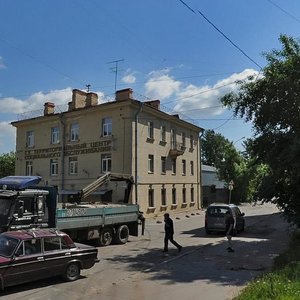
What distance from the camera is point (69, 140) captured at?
38531 mm

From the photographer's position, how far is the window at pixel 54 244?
11.3 m

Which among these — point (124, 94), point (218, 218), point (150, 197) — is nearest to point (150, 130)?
point (124, 94)

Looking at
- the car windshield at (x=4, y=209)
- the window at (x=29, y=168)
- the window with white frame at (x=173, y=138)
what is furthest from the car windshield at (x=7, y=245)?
the window at (x=29, y=168)

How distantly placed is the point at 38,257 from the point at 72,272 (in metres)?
1.25

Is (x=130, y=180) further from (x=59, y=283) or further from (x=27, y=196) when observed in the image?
(x=59, y=283)

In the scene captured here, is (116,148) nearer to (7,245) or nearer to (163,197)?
(163,197)

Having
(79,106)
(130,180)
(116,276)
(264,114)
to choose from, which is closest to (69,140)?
(79,106)

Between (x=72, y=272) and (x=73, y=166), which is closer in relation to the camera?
(x=72, y=272)

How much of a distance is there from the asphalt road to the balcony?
60.0 ft

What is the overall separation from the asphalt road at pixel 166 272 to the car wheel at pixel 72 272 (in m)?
0.20

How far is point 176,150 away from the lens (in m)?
39.8

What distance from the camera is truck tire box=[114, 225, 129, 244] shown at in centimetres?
2018

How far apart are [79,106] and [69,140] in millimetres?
3130

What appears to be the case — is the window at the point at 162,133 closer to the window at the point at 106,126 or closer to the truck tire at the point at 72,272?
the window at the point at 106,126
